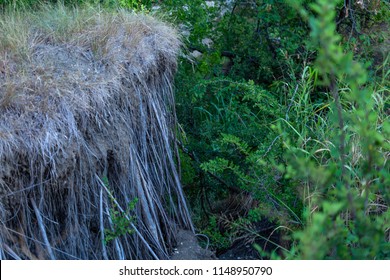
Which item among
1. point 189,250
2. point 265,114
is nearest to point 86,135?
point 189,250

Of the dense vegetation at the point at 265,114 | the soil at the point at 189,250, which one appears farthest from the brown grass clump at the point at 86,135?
the dense vegetation at the point at 265,114

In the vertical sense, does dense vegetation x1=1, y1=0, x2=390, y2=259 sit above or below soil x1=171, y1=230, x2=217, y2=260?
above

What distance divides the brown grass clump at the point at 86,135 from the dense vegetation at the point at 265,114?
47 centimetres

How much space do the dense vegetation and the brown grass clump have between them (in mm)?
473

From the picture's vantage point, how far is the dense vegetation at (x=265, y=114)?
13.8 ft

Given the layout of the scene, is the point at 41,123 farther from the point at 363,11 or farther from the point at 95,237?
the point at 363,11

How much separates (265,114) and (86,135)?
2247 millimetres

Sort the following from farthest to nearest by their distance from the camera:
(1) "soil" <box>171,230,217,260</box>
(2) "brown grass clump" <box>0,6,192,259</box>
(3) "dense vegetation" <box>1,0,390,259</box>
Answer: (1) "soil" <box>171,230,217,260</box> → (3) "dense vegetation" <box>1,0,390,259</box> → (2) "brown grass clump" <box>0,6,192,259</box>

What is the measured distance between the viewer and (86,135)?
374cm

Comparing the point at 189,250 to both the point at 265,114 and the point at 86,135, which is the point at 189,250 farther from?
the point at 265,114

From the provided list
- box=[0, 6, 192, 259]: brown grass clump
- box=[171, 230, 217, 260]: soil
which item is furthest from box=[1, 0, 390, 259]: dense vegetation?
box=[0, 6, 192, 259]: brown grass clump

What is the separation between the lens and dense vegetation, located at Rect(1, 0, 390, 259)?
4.20 m

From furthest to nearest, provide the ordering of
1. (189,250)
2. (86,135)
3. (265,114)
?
1. (265,114)
2. (189,250)
3. (86,135)

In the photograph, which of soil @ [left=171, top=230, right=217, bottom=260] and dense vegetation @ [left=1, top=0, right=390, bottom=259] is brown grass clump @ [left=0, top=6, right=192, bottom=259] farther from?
dense vegetation @ [left=1, top=0, right=390, bottom=259]
